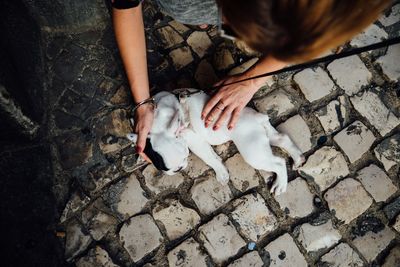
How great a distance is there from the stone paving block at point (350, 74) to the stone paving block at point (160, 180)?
67.3 inches

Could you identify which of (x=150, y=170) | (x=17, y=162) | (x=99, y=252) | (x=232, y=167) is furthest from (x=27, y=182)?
(x=232, y=167)

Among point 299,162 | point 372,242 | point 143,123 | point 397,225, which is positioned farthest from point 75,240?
point 397,225

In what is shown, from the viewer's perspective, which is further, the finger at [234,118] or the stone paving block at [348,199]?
the stone paving block at [348,199]

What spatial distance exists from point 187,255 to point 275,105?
4.95 feet

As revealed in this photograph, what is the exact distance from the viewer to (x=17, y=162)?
8.84ft

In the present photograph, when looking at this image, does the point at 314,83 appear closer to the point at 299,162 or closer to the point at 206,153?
the point at 299,162

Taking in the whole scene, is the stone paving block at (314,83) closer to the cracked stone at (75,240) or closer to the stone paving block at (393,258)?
the stone paving block at (393,258)

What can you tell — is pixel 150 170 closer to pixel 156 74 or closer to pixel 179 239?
pixel 179 239

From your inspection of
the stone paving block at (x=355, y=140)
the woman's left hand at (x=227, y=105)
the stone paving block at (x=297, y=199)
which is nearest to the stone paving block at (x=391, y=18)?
the stone paving block at (x=355, y=140)

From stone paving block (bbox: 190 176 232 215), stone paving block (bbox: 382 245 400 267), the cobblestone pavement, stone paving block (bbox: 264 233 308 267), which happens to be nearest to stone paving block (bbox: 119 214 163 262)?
the cobblestone pavement

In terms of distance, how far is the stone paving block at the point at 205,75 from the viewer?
9.78ft

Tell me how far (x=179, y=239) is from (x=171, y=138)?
0.90 m

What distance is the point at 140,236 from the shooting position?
8.68 feet

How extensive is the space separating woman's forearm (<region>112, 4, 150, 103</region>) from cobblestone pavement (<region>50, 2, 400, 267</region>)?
23.2 inches
